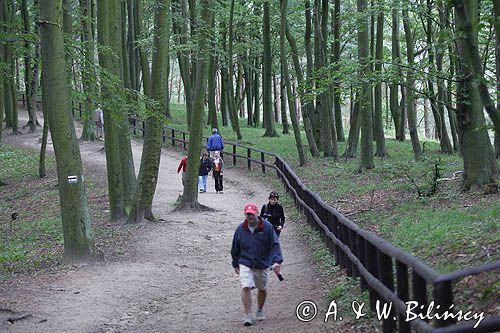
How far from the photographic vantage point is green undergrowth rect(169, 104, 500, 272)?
8930 millimetres

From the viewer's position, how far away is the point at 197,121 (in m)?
20.8

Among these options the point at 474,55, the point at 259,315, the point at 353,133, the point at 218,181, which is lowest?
the point at 259,315

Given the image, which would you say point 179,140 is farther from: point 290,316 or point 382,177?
point 290,316

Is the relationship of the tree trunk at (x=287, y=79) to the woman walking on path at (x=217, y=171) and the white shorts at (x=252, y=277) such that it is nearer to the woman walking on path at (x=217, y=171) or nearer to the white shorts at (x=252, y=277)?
the woman walking on path at (x=217, y=171)

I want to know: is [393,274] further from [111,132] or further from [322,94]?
[322,94]

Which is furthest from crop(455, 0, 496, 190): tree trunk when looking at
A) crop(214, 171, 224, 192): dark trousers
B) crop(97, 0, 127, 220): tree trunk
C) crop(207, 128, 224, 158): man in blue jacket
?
crop(207, 128, 224, 158): man in blue jacket

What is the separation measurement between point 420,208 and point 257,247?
6.23 meters

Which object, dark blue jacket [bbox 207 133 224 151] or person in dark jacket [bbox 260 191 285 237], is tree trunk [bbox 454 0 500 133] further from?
dark blue jacket [bbox 207 133 224 151]

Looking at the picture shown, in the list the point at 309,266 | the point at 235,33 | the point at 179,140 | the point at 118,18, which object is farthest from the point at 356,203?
the point at 235,33

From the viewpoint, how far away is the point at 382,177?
21.8 meters

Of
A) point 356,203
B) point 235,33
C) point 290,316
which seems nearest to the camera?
point 290,316

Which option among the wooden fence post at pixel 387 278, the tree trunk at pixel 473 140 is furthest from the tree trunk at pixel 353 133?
the wooden fence post at pixel 387 278

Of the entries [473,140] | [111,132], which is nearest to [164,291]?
[473,140]

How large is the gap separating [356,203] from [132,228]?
224 inches
